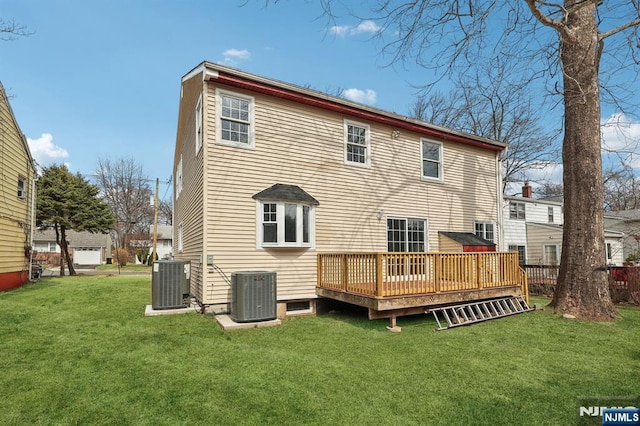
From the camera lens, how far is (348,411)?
3.48 meters

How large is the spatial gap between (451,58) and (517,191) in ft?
76.5

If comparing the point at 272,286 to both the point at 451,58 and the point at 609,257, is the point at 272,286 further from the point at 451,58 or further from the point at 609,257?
the point at 609,257

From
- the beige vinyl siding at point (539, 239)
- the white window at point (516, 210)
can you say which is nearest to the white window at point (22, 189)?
the white window at point (516, 210)

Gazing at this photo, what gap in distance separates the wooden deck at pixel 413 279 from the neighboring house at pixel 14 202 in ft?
37.9

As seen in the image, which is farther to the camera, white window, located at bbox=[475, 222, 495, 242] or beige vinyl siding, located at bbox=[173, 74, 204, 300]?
white window, located at bbox=[475, 222, 495, 242]

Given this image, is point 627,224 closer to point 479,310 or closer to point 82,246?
point 479,310

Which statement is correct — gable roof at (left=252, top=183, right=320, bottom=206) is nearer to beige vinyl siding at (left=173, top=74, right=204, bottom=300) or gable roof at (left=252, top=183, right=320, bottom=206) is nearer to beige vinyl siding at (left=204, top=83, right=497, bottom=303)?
beige vinyl siding at (left=204, top=83, right=497, bottom=303)

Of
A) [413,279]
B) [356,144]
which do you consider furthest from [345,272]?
[356,144]

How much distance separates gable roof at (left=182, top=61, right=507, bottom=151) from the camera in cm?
803

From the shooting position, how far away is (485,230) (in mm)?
12891

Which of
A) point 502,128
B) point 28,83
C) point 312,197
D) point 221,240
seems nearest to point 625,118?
point 312,197

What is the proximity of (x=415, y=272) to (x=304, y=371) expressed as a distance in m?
4.37

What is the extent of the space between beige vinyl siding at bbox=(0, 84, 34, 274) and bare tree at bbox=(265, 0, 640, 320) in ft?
42.3
